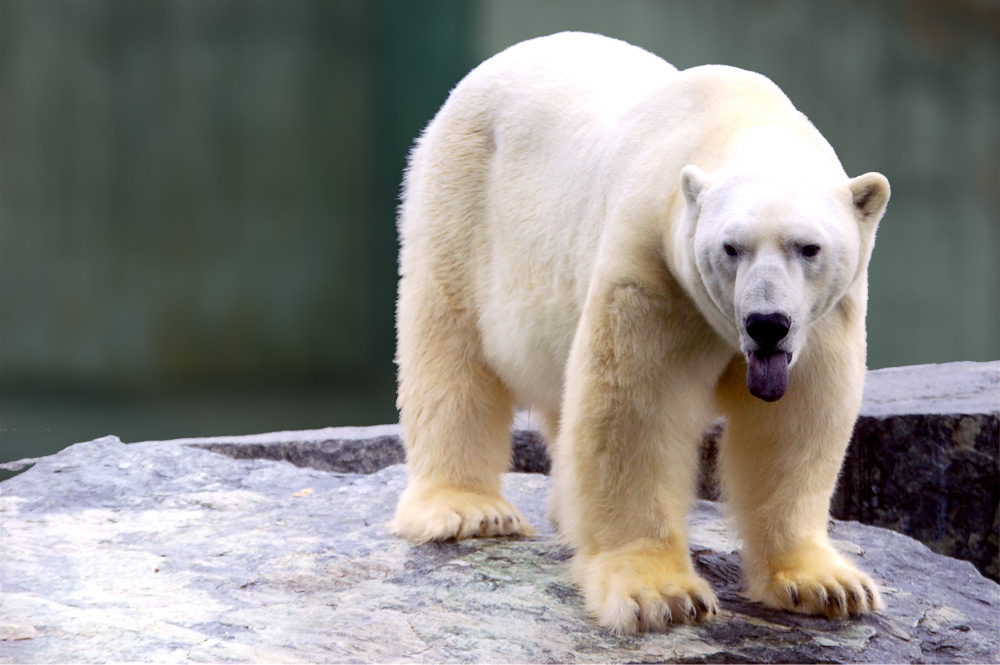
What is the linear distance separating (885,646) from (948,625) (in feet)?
1.18

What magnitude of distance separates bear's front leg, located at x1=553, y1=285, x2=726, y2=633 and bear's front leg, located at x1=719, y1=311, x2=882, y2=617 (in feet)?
0.52

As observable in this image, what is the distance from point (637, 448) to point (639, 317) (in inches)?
13.7

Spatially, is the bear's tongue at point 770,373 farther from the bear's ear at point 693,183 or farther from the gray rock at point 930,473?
the gray rock at point 930,473

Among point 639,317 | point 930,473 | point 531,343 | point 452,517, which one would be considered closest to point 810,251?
point 639,317

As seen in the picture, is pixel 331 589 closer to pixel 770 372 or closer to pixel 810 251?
pixel 770 372

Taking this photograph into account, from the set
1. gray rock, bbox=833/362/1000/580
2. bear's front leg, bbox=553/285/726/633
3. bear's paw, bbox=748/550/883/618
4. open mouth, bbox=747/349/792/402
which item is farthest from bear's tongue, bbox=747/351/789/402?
gray rock, bbox=833/362/1000/580

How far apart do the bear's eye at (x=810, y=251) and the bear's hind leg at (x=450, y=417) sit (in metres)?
1.55

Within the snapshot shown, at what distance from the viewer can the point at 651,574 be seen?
122 inches

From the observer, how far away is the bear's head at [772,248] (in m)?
2.60

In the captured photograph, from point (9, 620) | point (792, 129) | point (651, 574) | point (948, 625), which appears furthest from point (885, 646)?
point (9, 620)

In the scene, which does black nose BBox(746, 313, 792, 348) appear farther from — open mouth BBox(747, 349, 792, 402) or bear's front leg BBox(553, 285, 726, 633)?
bear's front leg BBox(553, 285, 726, 633)

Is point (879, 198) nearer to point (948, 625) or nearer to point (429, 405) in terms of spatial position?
point (948, 625)

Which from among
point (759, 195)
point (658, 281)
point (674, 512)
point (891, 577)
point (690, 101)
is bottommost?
point (891, 577)

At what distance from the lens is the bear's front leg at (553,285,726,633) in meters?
3.02
